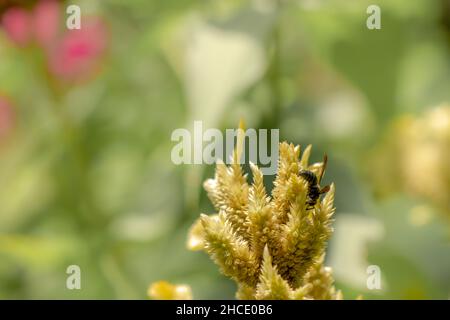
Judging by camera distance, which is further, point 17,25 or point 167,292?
point 17,25

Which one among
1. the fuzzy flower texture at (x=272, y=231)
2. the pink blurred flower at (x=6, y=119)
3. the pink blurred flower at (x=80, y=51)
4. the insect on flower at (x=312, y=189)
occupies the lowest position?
the fuzzy flower texture at (x=272, y=231)

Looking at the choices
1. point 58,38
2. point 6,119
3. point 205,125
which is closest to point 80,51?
point 58,38

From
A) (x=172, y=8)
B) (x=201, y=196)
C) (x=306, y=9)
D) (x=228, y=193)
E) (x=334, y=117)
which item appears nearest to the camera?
(x=228, y=193)

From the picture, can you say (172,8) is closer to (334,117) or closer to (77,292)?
(334,117)

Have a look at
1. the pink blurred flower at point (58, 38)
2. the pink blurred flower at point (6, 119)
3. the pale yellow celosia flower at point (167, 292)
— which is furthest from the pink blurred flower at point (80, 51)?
the pale yellow celosia flower at point (167, 292)

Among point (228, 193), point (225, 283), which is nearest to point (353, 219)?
point (225, 283)

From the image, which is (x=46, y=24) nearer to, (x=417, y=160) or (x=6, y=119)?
(x=6, y=119)

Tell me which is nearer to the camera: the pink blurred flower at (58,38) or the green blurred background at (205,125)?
the green blurred background at (205,125)

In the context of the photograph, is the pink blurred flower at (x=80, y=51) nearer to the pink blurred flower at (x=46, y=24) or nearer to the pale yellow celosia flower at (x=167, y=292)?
the pink blurred flower at (x=46, y=24)
